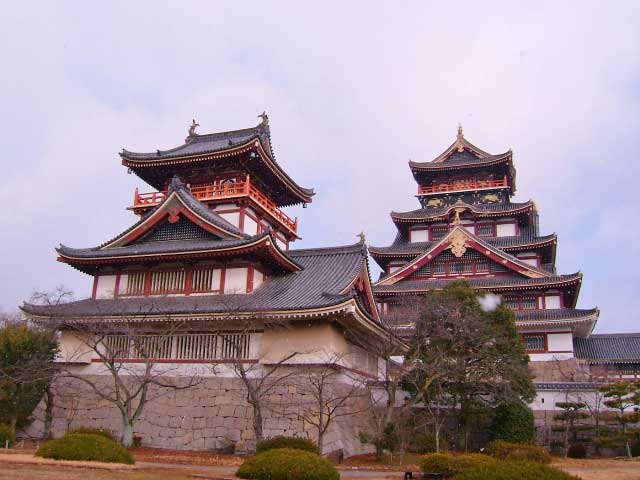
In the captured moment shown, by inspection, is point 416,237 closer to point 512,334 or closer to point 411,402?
point 512,334

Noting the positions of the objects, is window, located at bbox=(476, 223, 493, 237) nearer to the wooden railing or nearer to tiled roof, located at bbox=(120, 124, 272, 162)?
the wooden railing

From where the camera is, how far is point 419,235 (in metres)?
52.7

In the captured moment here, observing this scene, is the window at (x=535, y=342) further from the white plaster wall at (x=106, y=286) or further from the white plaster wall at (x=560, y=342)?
the white plaster wall at (x=106, y=286)

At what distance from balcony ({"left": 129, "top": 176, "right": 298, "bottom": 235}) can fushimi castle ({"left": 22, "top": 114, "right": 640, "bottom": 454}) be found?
0.09 metres

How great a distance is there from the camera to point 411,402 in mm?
22531

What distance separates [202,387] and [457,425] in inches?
438

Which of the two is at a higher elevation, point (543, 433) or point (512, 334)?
point (512, 334)

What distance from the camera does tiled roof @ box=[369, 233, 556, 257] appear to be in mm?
46188

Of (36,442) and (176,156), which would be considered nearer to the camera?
(36,442)

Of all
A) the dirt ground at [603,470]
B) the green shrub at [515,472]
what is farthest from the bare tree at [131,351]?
the dirt ground at [603,470]

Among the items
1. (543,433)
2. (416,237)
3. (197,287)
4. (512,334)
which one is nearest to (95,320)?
(197,287)

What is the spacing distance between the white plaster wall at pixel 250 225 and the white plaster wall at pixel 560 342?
21040mm

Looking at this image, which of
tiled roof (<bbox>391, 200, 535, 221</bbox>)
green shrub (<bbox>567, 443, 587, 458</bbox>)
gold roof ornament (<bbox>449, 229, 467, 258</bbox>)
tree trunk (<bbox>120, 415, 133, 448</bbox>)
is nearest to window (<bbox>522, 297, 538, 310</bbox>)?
gold roof ornament (<bbox>449, 229, 467, 258</bbox>)

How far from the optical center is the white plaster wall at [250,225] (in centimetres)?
3259
